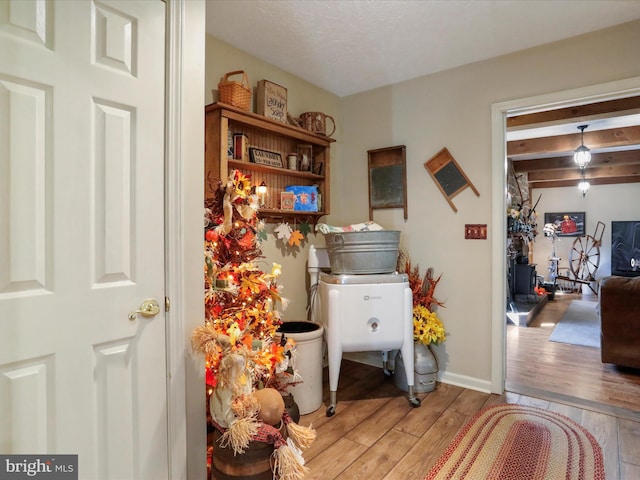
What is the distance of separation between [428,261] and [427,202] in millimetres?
479

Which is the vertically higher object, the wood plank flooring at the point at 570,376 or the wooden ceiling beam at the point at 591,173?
the wooden ceiling beam at the point at 591,173

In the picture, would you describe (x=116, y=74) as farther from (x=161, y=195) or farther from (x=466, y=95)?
(x=466, y=95)

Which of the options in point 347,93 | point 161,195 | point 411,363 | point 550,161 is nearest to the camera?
point 161,195

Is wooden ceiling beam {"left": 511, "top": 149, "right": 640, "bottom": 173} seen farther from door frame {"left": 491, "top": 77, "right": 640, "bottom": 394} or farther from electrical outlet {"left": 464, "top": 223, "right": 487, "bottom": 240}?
electrical outlet {"left": 464, "top": 223, "right": 487, "bottom": 240}

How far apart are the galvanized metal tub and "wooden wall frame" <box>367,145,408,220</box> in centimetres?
67

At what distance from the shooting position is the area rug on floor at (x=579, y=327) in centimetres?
400

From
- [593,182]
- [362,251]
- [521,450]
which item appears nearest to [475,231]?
[362,251]

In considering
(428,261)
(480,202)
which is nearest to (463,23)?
(480,202)

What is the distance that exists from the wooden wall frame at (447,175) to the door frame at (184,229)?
6.39 feet

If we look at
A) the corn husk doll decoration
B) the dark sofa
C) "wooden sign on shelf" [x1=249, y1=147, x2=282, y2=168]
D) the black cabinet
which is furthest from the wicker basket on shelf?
the black cabinet

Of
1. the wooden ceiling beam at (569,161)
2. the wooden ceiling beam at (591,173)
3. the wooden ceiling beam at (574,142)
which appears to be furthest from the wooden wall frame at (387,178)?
the wooden ceiling beam at (591,173)

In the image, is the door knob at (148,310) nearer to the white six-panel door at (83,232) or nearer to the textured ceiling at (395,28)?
the white six-panel door at (83,232)

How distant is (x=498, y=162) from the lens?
2566 mm

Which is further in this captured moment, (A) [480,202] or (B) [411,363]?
(A) [480,202]
